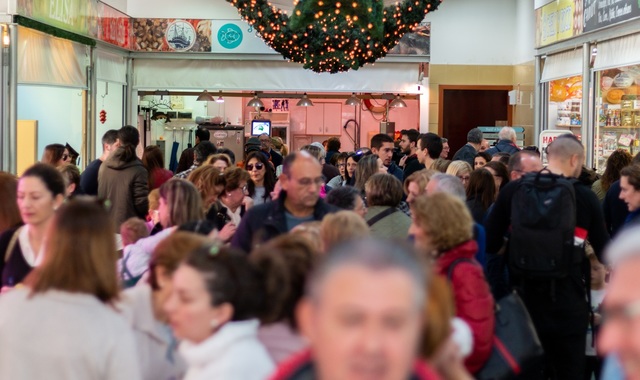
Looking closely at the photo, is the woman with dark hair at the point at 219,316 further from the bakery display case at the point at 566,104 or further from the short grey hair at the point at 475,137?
the bakery display case at the point at 566,104

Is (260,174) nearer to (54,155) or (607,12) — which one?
(54,155)

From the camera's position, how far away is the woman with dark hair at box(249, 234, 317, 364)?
2949mm

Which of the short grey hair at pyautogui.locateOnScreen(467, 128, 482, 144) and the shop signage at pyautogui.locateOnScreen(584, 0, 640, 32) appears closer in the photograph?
the shop signage at pyautogui.locateOnScreen(584, 0, 640, 32)

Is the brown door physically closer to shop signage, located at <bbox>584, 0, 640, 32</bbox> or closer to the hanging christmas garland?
shop signage, located at <bbox>584, 0, 640, 32</bbox>

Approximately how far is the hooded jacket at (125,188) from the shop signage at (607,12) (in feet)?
21.2

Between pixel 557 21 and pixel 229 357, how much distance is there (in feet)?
46.9

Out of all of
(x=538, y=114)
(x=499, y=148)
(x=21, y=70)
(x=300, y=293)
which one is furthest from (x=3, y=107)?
(x=538, y=114)

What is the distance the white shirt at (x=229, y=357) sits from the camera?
2830mm

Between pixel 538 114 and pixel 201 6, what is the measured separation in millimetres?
7262

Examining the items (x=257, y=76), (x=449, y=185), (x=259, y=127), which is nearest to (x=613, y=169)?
(x=449, y=185)

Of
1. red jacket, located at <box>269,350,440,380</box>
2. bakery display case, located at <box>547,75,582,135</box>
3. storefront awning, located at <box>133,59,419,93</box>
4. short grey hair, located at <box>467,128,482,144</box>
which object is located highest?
storefront awning, located at <box>133,59,419,93</box>

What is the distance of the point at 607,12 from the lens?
13.2m

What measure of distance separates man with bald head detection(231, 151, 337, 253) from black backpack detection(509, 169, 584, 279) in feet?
3.53

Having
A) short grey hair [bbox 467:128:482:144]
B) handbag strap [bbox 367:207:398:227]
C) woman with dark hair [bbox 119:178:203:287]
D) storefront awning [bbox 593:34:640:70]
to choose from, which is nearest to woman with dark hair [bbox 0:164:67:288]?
woman with dark hair [bbox 119:178:203:287]
